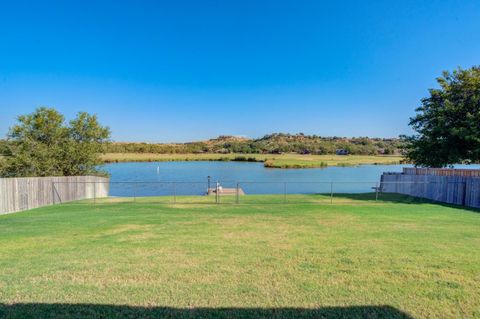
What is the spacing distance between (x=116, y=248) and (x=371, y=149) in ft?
409

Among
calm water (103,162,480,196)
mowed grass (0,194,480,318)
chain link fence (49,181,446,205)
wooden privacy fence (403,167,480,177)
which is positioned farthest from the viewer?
calm water (103,162,480,196)

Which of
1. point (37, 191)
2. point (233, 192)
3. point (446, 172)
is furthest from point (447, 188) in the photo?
point (37, 191)

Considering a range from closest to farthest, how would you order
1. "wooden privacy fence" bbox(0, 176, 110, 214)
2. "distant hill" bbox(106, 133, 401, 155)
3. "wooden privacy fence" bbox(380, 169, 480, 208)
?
"wooden privacy fence" bbox(0, 176, 110, 214) < "wooden privacy fence" bbox(380, 169, 480, 208) < "distant hill" bbox(106, 133, 401, 155)

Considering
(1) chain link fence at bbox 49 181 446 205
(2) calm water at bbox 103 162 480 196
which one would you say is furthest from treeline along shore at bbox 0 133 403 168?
(1) chain link fence at bbox 49 181 446 205

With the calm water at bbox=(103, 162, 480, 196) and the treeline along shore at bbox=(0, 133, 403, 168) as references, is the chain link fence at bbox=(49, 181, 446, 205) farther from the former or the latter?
the treeline along shore at bbox=(0, 133, 403, 168)

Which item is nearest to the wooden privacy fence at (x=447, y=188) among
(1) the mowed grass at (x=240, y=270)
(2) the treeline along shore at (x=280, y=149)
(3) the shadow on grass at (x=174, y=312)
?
(1) the mowed grass at (x=240, y=270)

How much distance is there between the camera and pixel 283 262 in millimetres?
5719

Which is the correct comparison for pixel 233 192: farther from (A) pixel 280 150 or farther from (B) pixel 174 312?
(A) pixel 280 150

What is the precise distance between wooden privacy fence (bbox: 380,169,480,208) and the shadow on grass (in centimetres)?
1180

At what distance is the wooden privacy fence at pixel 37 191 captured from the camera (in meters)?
12.7

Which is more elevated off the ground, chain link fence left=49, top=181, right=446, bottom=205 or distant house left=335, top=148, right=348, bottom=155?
distant house left=335, top=148, right=348, bottom=155

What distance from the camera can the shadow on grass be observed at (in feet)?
12.3

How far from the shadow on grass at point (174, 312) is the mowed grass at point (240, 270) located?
0.01 metres

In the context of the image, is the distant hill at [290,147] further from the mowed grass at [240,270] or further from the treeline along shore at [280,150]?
the mowed grass at [240,270]
